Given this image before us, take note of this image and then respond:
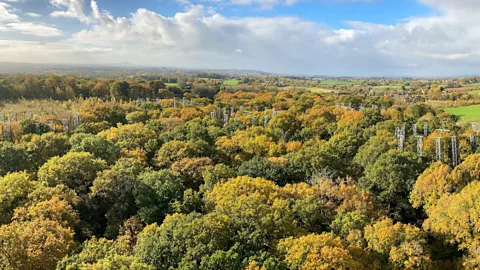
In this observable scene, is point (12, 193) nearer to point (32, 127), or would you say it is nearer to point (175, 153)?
point (175, 153)

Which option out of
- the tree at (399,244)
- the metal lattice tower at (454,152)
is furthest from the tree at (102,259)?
the metal lattice tower at (454,152)

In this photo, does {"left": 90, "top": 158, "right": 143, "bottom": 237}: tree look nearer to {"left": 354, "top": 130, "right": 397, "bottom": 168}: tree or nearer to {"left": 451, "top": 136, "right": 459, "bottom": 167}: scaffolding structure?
{"left": 354, "top": 130, "right": 397, "bottom": 168}: tree

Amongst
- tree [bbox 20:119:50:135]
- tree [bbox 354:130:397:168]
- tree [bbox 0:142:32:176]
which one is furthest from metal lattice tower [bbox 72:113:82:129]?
tree [bbox 354:130:397:168]

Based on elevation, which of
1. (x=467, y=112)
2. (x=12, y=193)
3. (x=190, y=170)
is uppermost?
(x=467, y=112)

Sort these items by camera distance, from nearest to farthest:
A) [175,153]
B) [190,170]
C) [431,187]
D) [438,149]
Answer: [431,187]
[190,170]
[175,153]
[438,149]

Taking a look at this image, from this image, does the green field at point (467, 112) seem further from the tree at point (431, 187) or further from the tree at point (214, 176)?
the tree at point (214, 176)

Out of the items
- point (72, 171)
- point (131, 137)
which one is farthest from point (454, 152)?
point (72, 171)
